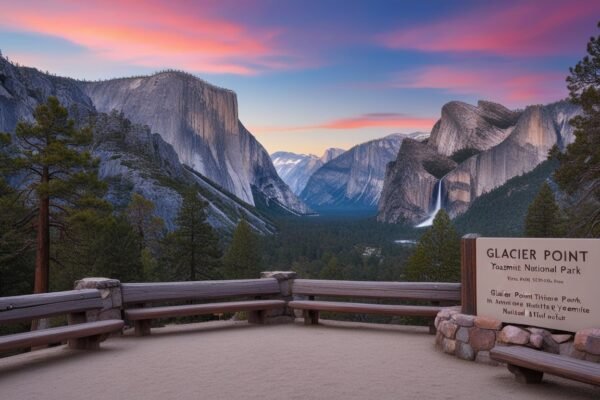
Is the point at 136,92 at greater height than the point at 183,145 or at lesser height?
greater

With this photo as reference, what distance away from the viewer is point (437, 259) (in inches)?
1599

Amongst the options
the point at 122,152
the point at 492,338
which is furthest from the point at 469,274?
the point at 122,152

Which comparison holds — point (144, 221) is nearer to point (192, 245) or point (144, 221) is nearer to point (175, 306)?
point (192, 245)

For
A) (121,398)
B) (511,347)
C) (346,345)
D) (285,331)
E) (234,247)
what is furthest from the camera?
(234,247)

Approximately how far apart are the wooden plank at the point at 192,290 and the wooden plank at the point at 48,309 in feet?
3.01

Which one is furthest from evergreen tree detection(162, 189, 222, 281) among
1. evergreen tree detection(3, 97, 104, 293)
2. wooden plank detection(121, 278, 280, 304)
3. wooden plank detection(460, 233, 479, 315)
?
wooden plank detection(460, 233, 479, 315)

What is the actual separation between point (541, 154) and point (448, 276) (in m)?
135

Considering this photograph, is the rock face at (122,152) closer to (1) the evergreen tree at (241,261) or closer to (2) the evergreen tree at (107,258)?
(1) the evergreen tree at (241,261)

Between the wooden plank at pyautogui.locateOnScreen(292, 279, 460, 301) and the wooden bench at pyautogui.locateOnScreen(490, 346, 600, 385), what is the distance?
2.94 m

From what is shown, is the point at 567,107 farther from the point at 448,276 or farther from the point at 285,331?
the point at 285,331

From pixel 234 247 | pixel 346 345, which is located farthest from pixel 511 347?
pixel 234 247

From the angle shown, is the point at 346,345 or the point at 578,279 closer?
the point at 578,279

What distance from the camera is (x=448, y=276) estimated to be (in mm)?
39906

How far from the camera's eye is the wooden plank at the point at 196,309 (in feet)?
31.4
